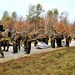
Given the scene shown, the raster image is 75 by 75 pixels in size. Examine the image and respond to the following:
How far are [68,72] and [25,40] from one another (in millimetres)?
9714

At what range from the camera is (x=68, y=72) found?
15.9m

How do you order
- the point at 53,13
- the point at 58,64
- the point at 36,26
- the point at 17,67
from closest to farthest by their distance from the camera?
the point at 17,67, the point at 58,64, the point at 36,26, the point at 53,13

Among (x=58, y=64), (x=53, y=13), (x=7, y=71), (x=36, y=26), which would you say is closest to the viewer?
(x=7, y=71)

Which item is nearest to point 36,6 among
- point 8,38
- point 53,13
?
point 53,13

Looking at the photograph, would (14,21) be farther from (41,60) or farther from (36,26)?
(41,60)

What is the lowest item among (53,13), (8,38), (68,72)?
(68,72)

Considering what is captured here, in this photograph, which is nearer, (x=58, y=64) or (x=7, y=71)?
(x=7, y=71)

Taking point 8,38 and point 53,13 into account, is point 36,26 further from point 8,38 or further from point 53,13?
point 8,38

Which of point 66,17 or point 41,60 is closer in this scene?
A: point 41,60

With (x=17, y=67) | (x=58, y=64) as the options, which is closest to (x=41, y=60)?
(x=58, y=64)

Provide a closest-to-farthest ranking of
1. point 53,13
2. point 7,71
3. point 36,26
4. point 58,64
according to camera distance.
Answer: point 7,71, point 58,64, point 36,26, point 53,13

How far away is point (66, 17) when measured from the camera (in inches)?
4163

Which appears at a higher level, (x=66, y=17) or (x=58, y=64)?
(x=66, y=17)

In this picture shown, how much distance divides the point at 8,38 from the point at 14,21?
78.3 m
